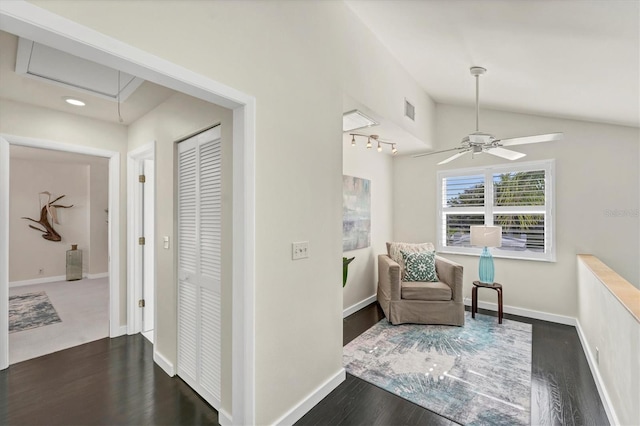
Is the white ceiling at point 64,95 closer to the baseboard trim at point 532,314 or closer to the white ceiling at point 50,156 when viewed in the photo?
the white ceiling at point 50,156

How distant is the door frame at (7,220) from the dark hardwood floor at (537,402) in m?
2.66

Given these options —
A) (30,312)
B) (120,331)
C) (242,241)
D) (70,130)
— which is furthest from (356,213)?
(30,312)

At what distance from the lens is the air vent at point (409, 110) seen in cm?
350

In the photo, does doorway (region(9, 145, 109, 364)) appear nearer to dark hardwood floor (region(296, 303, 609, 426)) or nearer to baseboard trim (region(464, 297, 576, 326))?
dark hardwood floor (region(296, 303, 609, 426))

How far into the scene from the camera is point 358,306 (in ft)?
13.8

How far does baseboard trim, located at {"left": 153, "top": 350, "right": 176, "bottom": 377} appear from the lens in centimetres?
248

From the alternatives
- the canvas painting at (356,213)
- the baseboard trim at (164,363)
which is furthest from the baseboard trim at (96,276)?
the canvas painting at (356,213)

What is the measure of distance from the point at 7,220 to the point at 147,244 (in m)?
1.16

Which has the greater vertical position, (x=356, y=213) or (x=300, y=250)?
(x=356, y=213)

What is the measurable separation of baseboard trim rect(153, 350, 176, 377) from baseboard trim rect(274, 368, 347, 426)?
1.16m

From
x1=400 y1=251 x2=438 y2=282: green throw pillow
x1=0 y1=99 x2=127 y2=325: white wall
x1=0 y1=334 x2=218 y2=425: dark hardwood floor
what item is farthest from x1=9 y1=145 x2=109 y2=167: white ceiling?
x1=400 y1=251 x2=438 y2=282: green throw pillow

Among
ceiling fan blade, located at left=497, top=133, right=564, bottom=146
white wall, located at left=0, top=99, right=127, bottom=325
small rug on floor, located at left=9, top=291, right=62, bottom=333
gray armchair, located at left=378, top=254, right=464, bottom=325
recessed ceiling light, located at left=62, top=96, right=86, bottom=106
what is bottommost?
small rug on floor, located at left=9, top=291, right=62, bottom=333

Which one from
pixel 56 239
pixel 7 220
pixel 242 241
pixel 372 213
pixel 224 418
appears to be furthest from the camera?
pixel 56 239

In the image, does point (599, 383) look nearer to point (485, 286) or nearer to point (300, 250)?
point (485, 286)
